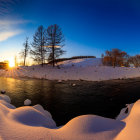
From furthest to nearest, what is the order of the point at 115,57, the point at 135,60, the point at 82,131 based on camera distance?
the point at 135,60 < the point at 115,57 < the point at 82,131

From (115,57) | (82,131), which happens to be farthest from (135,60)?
(82,131)

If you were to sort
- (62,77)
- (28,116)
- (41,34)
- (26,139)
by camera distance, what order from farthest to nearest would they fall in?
1. (41,34)
2. (62,77)
3. (28,116)
4. (26,139)

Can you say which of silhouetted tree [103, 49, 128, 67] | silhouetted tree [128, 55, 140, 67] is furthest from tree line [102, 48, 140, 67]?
silhouetted tree [128, 55, 140, 67]

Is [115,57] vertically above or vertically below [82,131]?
above

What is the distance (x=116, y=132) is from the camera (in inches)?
93.1

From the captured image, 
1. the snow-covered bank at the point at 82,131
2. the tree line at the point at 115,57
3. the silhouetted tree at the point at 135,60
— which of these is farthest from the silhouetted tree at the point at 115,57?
the snow-covered bank at the point at 82,131

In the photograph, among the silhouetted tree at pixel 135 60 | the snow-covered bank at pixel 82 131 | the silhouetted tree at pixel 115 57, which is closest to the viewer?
the snow-covered bank at pixel 82 131

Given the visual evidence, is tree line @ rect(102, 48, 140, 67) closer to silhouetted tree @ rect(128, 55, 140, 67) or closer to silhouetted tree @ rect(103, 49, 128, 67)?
silhouetted tree @ rect(103, 49, 128, 67)

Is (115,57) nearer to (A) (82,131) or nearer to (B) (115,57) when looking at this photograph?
(B) (115,57)

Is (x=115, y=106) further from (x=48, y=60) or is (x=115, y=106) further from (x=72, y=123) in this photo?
(x=48, y=60)

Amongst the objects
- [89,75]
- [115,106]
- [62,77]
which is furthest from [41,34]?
[115,106]

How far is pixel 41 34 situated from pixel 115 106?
27.8 metres

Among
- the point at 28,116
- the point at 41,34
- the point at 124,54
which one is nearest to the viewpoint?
the point at 28,116

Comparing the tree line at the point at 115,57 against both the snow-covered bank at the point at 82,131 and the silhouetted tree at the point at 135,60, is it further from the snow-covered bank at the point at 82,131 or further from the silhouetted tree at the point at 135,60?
the snow-covered bank at the point at 82,131
